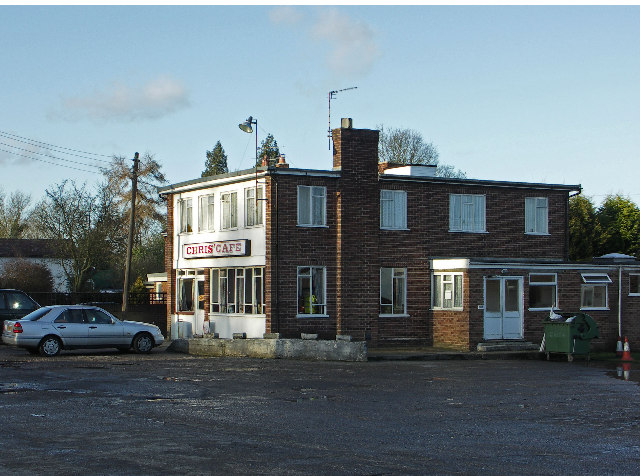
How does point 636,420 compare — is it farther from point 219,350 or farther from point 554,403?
point 219,350

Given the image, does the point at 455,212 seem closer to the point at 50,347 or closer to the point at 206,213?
the point at 206,213

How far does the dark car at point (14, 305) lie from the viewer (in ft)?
106

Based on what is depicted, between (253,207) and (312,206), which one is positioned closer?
(312,206)

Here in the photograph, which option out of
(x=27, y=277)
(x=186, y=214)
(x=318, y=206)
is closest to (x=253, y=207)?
(x=318, y=206)

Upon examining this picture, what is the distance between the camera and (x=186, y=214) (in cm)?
3741

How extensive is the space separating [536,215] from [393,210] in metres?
6.42

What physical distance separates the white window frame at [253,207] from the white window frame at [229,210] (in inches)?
33.2

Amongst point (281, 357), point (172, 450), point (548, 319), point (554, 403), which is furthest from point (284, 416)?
point (548, 319)

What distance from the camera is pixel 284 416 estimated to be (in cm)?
1415

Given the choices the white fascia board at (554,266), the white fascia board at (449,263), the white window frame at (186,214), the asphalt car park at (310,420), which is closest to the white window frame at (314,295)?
Answer: the white fascia board at (449,263)

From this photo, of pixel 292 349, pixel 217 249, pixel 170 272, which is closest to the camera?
pixel 292 349

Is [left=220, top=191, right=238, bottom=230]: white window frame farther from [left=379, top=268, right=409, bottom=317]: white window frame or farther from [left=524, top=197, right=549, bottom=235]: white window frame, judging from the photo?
[left=524, top=197, right=549, bottom=235]: white window frame

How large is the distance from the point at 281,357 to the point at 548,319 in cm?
889

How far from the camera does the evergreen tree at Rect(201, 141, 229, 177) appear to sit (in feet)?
291
